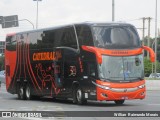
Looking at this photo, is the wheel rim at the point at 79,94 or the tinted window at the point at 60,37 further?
the tinted window at the point at 60,37

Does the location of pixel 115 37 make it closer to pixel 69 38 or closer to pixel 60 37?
pixel 69 38

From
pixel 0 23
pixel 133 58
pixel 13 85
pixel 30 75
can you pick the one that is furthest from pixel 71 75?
pixel 0 23

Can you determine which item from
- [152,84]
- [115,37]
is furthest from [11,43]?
[152,84]

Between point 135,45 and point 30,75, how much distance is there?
762cm

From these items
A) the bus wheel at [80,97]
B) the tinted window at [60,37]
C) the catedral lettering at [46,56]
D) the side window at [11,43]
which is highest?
the tinted window at [60,37]

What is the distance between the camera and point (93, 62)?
23484 millimetres

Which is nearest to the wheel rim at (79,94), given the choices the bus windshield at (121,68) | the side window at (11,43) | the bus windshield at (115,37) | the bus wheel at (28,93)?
the bus windshield at (121,68)

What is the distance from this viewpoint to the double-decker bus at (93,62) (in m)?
23.3

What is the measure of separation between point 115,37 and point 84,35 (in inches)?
53.1

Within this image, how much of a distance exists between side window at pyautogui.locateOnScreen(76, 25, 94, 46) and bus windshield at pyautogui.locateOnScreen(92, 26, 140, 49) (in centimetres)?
25

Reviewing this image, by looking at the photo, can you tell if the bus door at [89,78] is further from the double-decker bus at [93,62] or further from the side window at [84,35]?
the side window at [84,35]

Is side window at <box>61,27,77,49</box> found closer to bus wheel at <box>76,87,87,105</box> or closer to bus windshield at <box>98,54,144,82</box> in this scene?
bus wheel at <box>76,87,87,105</box>

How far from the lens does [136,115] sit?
17.9m

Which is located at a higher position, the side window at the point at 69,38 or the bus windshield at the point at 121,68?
the side window at the point at 69,38
